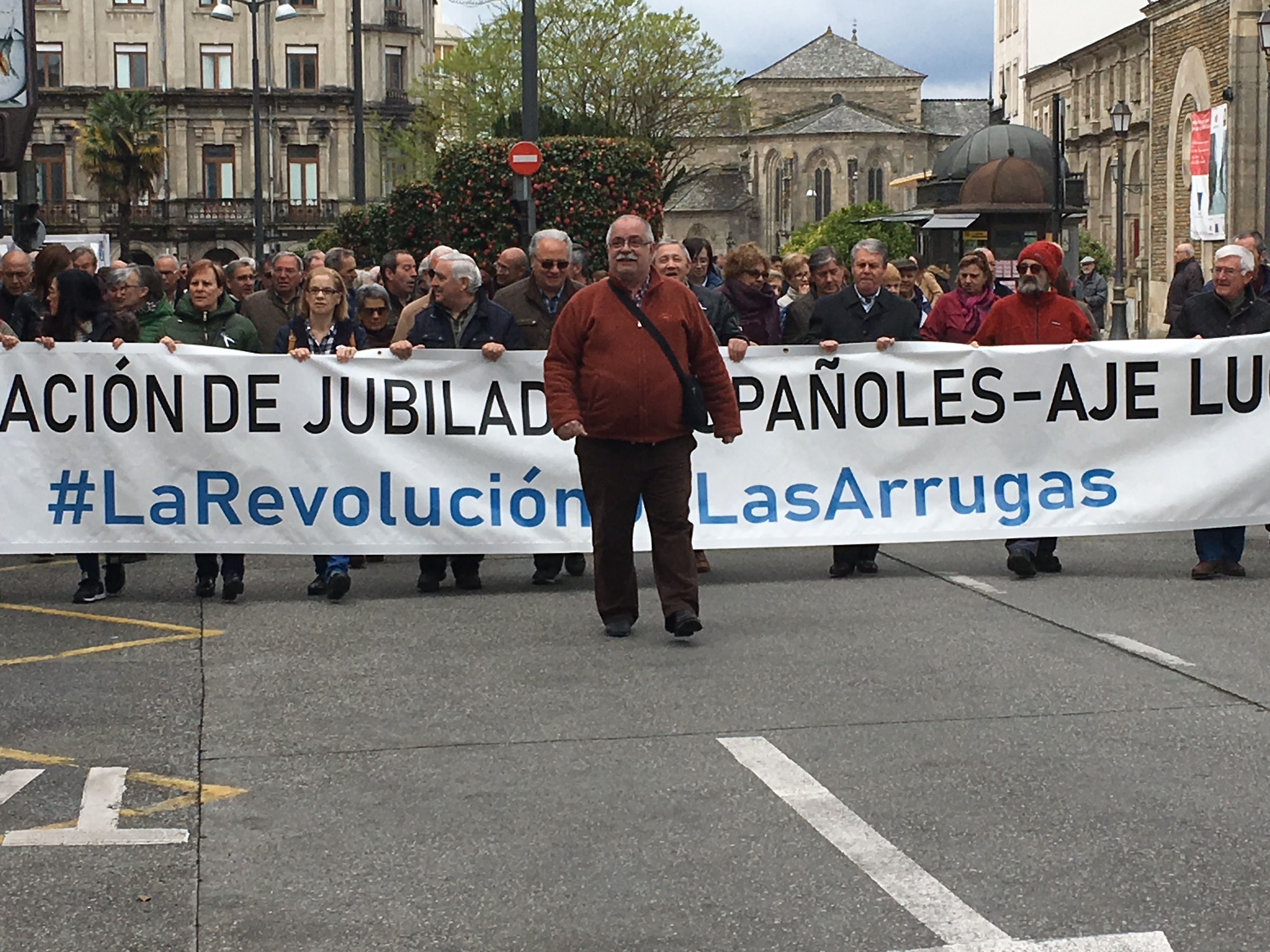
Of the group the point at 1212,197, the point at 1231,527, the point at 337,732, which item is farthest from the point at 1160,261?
the point at 337,732

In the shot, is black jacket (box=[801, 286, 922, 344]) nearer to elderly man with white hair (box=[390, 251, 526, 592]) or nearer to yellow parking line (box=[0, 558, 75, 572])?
elderly man with white hair (box=[390, 251, 526, 592])

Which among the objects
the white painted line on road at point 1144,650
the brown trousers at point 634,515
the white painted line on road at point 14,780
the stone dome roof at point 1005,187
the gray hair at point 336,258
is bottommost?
the white painted line on road at point 14,780

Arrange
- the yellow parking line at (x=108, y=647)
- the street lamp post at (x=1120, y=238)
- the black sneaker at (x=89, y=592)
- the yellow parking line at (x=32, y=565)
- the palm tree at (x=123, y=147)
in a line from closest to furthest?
the yellow parking line at (x=108, y=647) < the black sneaker at (x=89, y=592) < the yellow parking line at (x=32, y=565) < the street lamp post at (x=1120, y=238) < the palm tree at (x=123, y=147)

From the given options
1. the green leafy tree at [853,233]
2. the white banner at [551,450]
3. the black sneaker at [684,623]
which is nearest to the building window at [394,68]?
the green leafy tree at [853,233]

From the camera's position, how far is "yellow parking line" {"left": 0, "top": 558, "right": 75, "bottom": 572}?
13218 mm

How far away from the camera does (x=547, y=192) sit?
30.2m

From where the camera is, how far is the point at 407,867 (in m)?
5.86

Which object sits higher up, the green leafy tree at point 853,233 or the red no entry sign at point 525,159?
the green leafy tree at point 853,233

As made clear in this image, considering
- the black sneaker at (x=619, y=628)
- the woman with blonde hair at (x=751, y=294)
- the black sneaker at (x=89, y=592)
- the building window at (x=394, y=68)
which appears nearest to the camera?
the black sneaker at (x=619, y=628)

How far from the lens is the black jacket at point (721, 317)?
500 inches

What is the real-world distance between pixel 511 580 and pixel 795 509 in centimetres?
170

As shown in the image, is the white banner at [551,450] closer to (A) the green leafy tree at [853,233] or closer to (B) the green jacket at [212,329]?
(B) the green jacket at [212,329]

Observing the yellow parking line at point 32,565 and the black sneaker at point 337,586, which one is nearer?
the black sneaker at point 337,586

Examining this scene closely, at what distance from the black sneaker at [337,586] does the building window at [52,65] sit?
84.4m
